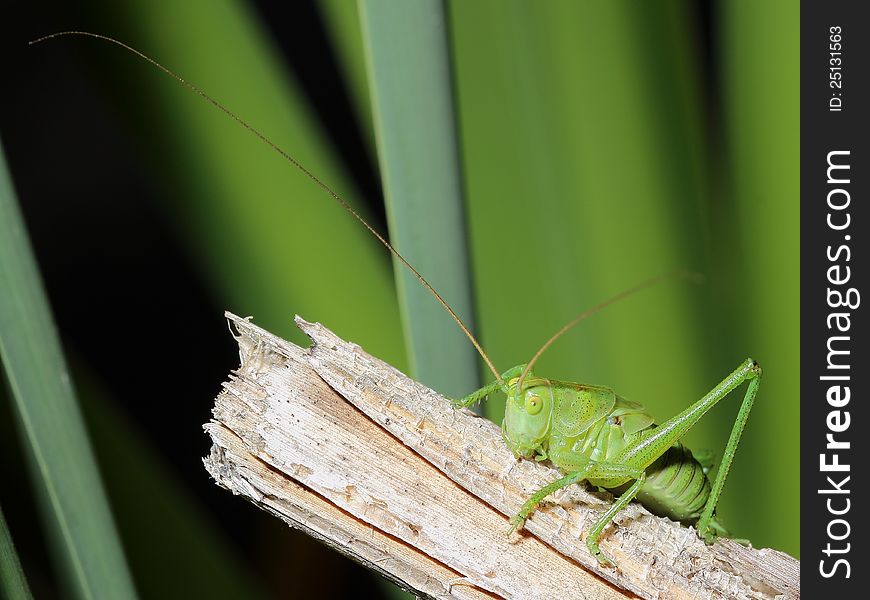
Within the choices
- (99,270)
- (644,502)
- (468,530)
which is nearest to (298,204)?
(468,530)

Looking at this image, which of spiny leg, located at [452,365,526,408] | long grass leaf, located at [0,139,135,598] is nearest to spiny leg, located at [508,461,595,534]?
spiny leg, located at [452,365,526,408]

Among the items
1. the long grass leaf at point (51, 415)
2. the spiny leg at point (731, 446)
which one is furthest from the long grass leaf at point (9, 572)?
the spiny leg at point (731, 446)

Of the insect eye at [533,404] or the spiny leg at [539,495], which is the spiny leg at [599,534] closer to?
the spiny leg at [539,495]

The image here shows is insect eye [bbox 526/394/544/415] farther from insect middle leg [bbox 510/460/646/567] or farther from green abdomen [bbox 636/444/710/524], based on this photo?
green abdomen [bbox 636/444/710/524]

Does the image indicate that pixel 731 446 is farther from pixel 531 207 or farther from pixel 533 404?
pixel 531 207

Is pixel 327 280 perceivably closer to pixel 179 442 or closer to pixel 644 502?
pixel 644 502

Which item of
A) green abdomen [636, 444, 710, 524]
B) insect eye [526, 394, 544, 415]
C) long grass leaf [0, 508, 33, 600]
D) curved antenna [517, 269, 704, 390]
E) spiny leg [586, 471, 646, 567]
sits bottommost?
long grass leaf [0, 508, 33, 600]

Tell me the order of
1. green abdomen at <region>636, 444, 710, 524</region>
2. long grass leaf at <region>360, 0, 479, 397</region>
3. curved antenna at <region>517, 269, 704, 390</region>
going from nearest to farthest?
long grass leaf at <region>360, 0, 479, 397</region>, curved antenna at <region>517, 269, 704, 390</region>, green abdomen at <region>636, 444, 710, 524</region>
